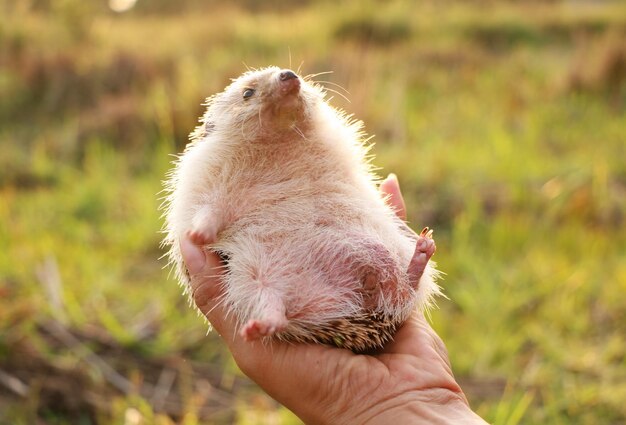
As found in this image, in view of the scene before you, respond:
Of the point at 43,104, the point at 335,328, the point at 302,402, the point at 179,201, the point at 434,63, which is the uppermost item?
the point at 179,201

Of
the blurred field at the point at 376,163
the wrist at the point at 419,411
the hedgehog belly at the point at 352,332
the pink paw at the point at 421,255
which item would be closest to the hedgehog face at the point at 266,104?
the pink paw at the point at 421,255

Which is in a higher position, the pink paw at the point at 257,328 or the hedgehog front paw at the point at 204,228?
the hedgehog front paw at the point at 204,228

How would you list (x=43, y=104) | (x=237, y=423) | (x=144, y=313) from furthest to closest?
(x=43, y=104), (x=144, y=313), (x=237, y=423)

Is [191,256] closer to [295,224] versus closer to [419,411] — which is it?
[295,224]

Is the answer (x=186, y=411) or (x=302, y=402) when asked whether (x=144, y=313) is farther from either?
(x=302, y=402)

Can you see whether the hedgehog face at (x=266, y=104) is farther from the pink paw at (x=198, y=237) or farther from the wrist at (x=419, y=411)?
the wrist at (x=419, y=411)

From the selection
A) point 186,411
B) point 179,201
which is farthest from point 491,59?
point 179,201

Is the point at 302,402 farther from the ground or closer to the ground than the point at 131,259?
farther from the ground
